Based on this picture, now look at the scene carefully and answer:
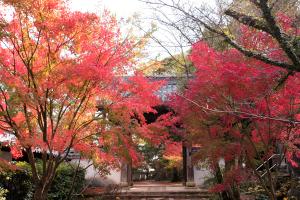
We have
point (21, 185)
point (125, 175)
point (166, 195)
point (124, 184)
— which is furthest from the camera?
point (125, 175)

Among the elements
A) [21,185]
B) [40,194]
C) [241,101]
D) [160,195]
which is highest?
[241,101]

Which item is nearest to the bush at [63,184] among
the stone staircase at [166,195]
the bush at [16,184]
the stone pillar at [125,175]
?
the bush at [16,184]

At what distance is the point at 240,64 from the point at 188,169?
9.34 metres

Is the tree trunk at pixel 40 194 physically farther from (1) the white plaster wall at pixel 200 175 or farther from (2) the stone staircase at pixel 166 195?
A: (1) the white plaster wall at pixel 200 175

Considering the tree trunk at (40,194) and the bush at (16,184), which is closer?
the tree trunk at (40,194)

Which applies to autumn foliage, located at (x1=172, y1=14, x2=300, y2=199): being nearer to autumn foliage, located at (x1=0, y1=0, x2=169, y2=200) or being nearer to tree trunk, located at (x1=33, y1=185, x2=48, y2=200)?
autumn foliage, located at (x1=0, y1=0, x2=169, y2=200)

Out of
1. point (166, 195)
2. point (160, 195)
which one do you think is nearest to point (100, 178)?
point (160, 195)

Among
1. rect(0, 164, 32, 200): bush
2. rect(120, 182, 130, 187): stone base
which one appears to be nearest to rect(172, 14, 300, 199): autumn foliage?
rect(0, 164, 32, 200): bush

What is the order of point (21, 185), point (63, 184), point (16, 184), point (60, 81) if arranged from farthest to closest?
point (63, 184)
point (21, 185)
point (16, 184)
point (60, 81)

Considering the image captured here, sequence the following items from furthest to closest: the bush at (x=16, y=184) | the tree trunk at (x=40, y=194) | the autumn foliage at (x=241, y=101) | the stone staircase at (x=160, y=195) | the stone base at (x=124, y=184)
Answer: the stone base at (x=124, y=184), the stone staircase at (x=160, y=195), the bush at (x=16, y=184), the tree trunk at (x=40, y=194), the autumn foliage at (x=241, y=101)

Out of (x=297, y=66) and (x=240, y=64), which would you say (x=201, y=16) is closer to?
(x=240, y=64)

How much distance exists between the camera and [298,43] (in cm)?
541

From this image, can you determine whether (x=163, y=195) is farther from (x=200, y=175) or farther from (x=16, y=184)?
(x=16, y=184)

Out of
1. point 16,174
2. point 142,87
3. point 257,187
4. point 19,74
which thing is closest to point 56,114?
point 19,74
